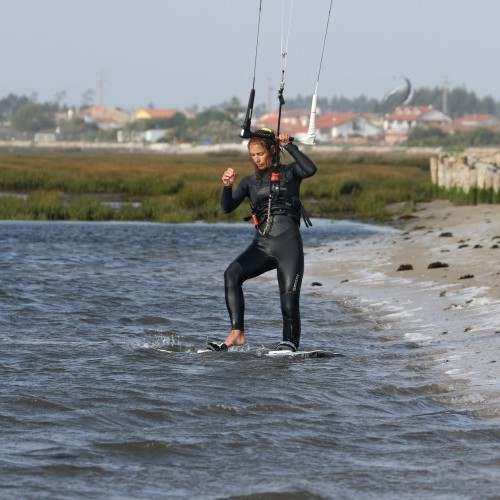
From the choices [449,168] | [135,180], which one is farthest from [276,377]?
[135,180]

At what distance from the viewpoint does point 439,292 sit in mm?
15406

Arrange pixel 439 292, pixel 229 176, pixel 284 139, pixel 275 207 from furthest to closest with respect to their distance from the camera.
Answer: pixel 439 292 < pixel 275 207 < pixel 284 139 < pixel 229 176

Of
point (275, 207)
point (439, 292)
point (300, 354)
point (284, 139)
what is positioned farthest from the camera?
point (439, 292)

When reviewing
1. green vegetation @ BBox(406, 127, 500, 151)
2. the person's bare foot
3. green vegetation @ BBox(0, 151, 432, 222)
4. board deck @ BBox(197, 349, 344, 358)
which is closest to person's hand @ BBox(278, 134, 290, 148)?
the person's bare foot

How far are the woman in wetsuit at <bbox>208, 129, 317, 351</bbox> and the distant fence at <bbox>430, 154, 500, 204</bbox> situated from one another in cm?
2323

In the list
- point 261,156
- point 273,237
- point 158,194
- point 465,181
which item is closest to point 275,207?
point 273,237

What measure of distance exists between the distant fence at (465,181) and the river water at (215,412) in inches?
756

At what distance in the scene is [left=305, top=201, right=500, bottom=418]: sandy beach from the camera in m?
10.1

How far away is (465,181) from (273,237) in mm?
26519

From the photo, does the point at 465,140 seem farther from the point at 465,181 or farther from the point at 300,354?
the point at 300,354

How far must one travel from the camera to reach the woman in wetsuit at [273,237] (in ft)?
35.2

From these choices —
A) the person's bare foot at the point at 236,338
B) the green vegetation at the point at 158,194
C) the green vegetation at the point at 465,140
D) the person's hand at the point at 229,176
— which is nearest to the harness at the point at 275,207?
the person's hand at the point at 229,176

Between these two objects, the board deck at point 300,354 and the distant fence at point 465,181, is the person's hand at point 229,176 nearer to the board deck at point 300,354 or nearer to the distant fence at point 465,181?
the board deck at point 300,354

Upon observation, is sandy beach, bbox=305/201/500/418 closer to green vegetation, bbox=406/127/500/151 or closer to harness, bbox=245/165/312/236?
harness, bbox=245/165/312/236
